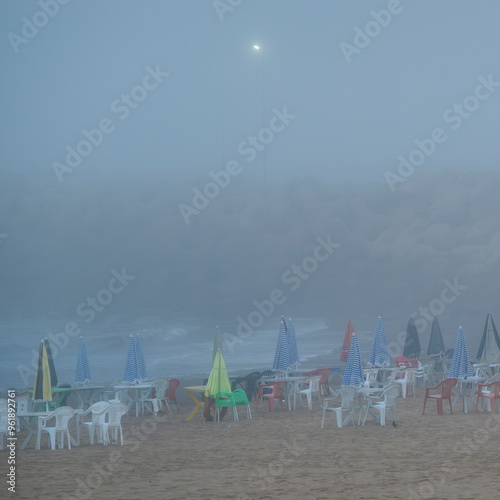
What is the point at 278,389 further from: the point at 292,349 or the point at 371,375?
the point at 371,375

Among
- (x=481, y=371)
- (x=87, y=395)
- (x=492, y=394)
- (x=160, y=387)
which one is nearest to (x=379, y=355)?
(x=481, y=371)

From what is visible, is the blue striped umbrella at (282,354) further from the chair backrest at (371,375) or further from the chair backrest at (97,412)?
the chair backrest at (97,412)

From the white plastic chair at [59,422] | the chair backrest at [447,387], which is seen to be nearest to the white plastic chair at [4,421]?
the white plastic chair at [59,422]

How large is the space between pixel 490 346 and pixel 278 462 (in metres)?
8.65

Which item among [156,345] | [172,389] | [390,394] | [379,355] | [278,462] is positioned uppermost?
[156,345]

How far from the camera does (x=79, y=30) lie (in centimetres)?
2389

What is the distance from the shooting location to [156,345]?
23.6 metres

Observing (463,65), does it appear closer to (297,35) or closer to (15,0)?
(297,35)

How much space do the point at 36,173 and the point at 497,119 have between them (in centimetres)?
1641

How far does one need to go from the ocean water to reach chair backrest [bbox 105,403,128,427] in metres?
12.3

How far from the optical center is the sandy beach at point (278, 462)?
672 cm

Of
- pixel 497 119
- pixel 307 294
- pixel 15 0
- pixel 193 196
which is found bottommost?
pixel 307 294

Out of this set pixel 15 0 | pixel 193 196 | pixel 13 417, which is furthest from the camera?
pixel 193 196

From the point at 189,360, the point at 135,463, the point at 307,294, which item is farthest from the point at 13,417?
the point at 307,294
